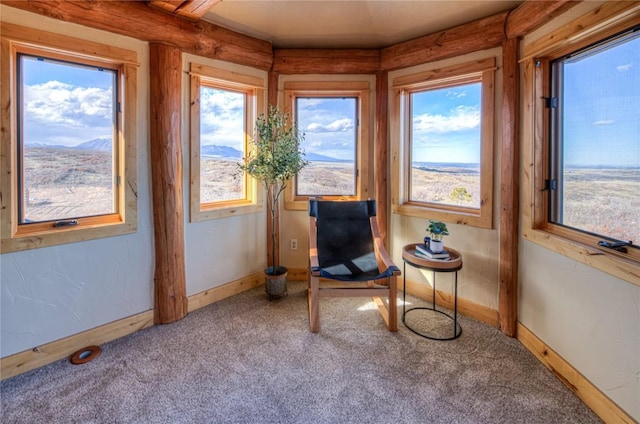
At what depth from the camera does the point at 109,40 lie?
238 cm

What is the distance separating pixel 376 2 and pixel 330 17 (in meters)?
0.43

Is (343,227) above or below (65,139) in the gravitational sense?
below

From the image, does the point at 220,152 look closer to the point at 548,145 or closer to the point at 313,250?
the point at 313,250

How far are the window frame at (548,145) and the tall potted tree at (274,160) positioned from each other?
1945mm

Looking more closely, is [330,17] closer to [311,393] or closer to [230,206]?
[230,206]

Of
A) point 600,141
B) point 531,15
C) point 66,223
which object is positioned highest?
point 531,15

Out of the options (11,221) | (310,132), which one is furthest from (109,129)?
(310,132)

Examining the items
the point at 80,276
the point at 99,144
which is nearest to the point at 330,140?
the point at 99,144

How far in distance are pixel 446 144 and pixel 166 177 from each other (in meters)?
2.57

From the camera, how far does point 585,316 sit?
1.89 m

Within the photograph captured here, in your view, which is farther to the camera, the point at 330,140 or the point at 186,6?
the point at 330,140

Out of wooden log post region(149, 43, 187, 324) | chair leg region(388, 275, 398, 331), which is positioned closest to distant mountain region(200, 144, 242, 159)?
wooden log post region(149, 43, 187, 324)

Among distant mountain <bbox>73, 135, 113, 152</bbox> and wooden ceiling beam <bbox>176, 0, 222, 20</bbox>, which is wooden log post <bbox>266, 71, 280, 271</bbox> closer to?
wooden ceiling beam <bbox>176, 0, 222, 20</bbox>

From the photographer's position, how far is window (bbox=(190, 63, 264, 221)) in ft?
9.77
